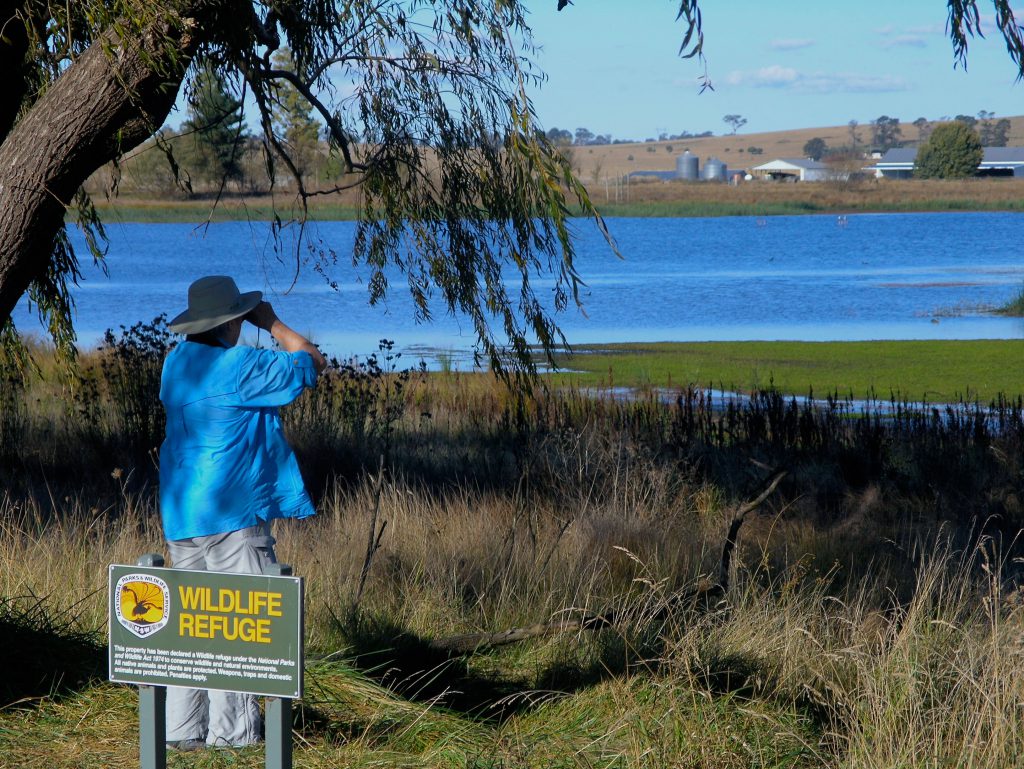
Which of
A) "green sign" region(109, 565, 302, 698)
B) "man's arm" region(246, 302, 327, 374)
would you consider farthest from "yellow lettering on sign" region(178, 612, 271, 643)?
"man's arm" region(246, 302, 327, 374)

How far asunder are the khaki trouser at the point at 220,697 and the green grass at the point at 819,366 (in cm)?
1153

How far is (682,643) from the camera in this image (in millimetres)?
4715

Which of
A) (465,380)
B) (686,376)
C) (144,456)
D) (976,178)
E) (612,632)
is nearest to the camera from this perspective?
(612,632)

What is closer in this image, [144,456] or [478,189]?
[478,189]

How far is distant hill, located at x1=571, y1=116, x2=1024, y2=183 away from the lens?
15725 centimetres

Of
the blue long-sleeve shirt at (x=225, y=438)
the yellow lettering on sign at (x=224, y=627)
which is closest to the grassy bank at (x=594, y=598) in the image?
the blue long-sleeve shirt at (x=225, y=438)

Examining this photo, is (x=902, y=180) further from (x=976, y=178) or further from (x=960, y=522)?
(x=960, y=522)

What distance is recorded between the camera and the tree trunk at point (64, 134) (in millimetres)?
4750

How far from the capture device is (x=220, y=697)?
420 centimetres

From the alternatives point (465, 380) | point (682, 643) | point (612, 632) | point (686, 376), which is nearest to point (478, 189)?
point (612, 632)

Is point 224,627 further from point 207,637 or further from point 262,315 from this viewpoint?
point 262,315

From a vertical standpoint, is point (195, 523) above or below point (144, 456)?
above

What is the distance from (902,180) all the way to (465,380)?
317 feet

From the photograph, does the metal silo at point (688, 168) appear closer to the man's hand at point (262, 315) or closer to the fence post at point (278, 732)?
the man's hand at point (262, 315)
